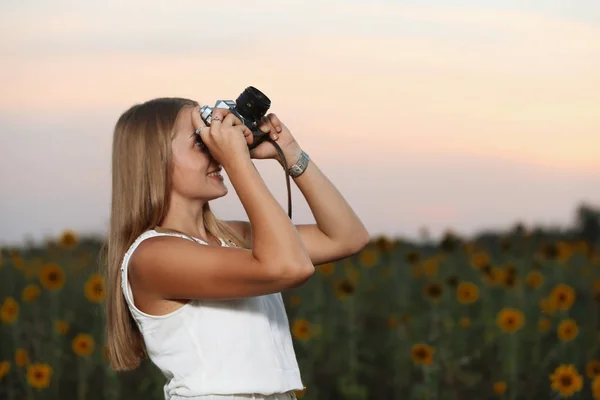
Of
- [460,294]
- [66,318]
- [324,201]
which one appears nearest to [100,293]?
[66,318]

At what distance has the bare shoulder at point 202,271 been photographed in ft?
7.51

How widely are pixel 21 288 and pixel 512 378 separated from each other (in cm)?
354

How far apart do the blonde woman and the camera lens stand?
2.4 inches

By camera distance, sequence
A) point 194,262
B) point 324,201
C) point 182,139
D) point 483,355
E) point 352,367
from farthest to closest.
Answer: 1. point 483,355
2. point 352,367
3. point 324,201
4. point 182,139
5. point 194,262

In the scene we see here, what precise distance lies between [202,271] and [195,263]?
0.03 meters

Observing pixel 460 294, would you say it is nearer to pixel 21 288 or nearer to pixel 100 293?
pixel 100 293

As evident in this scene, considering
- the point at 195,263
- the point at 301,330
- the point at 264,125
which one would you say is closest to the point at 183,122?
the point at 264,125

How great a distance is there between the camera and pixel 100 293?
4961 millimetres

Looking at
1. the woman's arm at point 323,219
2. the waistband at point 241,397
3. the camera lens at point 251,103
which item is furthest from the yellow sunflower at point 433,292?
the camera lens at point 251,103

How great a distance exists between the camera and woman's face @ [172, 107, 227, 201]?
2.52 metres

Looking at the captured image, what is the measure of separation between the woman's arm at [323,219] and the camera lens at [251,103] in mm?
273

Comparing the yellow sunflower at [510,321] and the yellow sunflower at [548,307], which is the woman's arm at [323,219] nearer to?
the yellow sunflower at [510,321]

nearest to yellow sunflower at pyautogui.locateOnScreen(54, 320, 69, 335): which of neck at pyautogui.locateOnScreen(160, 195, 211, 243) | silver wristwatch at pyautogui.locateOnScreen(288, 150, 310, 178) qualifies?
silver wristwatch at pyautogui.locateOnScreen(288, 150, 310, 178)

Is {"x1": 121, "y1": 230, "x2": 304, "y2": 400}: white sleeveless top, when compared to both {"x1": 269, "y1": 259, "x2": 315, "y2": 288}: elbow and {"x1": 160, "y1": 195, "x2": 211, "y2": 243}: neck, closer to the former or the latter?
{"x1": 160, "y1": 195, "x2": 211, "y2": 243}: neck
